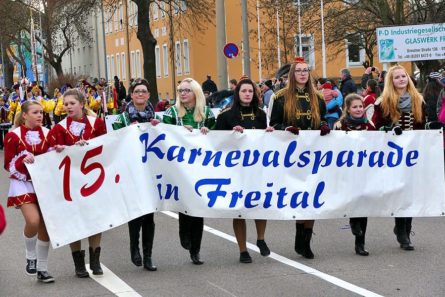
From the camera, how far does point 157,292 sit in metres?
8.16

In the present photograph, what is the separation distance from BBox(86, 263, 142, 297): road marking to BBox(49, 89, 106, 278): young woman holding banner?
0.32ft

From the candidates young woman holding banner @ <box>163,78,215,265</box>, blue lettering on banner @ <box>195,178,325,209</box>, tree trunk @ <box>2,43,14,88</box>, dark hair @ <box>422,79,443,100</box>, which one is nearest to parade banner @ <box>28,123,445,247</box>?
blue lettering on banner @ <box>195,178,325,209</box>

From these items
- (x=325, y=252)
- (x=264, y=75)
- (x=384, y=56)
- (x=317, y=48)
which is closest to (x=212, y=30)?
(x=264, y=75)

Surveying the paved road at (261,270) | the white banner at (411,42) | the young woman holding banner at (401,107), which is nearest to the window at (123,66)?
the white banner at (411,42)

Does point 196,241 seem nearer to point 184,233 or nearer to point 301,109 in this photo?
point 184,233

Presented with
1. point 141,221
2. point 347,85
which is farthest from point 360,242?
point 347,85

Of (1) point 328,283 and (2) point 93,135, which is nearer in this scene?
(1) point 328,283

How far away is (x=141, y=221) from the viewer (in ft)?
30.9

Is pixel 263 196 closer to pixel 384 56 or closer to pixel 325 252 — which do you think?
pixel 325 252

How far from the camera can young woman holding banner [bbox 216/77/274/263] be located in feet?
31.0

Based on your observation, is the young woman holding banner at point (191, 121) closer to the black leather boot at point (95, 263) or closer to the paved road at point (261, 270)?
the paved road at point (261, 270)

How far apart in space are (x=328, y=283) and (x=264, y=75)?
4895 centimetres

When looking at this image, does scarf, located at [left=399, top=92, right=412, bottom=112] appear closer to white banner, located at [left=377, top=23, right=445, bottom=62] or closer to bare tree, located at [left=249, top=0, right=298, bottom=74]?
white banner, located at [left=377, top=23, right=445, bottom=62]

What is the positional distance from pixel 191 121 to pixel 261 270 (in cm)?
159
